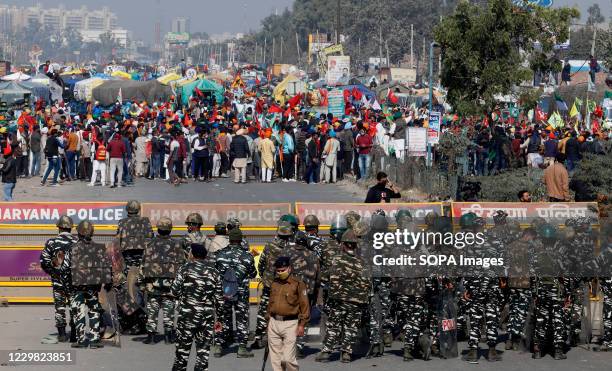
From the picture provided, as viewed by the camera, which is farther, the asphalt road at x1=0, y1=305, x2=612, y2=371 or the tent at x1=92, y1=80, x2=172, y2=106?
the tent at x1=92, y1=80, x2=172, y2=106

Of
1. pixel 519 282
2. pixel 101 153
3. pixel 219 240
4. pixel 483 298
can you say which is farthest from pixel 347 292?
pixel 101 153

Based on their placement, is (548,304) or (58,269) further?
(58,269)

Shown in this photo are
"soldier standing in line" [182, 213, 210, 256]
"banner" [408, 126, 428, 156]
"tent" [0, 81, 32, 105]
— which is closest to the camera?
"soldier standing in line" [182, 213, 210, 256]

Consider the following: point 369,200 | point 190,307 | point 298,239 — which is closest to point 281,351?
point 190,307

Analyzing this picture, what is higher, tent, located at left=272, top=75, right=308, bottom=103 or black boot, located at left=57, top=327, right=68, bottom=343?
tent, located at left=272, top=75, right=308, bottom=103

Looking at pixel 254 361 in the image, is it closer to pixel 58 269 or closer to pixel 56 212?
pixel 58 269

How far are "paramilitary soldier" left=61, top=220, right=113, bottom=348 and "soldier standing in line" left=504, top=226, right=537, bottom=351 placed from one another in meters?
4.69

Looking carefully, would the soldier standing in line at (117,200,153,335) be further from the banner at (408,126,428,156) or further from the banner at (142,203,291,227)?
the banner at (408,126,428,156)

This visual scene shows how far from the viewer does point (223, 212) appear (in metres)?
17.6

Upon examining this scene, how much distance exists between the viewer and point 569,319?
48.1 feet

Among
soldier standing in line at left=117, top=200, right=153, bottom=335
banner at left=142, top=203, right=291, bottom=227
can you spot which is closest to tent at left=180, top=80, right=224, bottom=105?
banner at left=142, top=203, right=291, bottom=227

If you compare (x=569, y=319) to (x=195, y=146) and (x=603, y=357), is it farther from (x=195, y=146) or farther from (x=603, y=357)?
(x=195, y=146)

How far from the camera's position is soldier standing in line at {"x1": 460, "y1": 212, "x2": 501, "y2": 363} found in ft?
46.5

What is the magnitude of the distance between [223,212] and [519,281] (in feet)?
15.9
